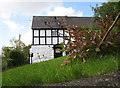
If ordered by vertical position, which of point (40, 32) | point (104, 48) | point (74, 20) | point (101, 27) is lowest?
point (104, 48)

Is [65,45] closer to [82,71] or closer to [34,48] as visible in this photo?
[82,71]

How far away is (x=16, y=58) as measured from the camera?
7605 mm

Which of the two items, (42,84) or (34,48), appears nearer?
(42,84)

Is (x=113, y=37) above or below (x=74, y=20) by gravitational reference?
below

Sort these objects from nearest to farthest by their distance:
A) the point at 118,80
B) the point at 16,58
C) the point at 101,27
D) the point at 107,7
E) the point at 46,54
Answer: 1. the point at 118,80
2. the point at 101,27
3. the point at 107,7
4. the point at 16,58
5. the point at 46,54

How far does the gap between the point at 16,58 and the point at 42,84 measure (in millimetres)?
6229

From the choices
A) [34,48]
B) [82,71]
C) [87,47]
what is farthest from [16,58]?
[82,71]

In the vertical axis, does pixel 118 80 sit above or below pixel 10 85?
above

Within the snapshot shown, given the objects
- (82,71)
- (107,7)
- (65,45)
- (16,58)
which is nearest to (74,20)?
(16,58)

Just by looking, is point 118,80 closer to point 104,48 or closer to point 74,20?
point 104,48

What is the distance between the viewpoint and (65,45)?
2.74 meters

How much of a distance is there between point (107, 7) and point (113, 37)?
214cm

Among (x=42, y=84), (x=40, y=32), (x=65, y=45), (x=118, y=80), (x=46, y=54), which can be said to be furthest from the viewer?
(x=46, y=54)

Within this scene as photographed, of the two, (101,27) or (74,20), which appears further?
(74,20)
